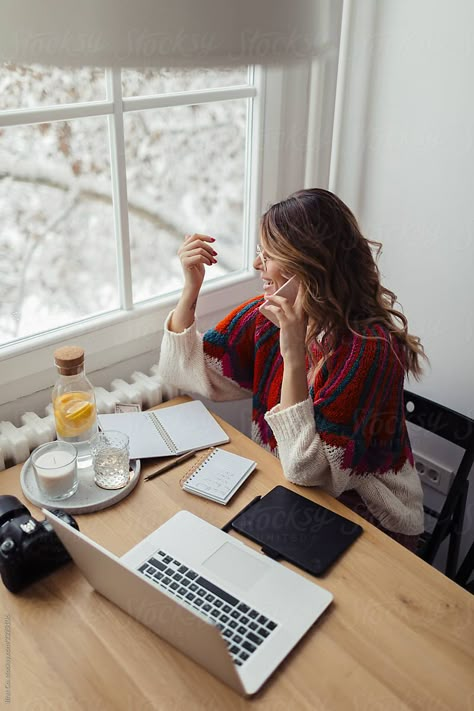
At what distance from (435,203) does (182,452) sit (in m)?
0.95

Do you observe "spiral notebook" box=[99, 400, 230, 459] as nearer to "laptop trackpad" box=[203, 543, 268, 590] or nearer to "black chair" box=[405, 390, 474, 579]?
"laptop trackpad" box=[203, 543, 268, 590]

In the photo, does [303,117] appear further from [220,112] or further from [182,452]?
[182,452]

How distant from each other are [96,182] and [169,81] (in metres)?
0.32

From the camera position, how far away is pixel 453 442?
4.94 feet

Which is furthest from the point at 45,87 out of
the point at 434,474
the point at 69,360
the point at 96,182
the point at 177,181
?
the point at 434,474

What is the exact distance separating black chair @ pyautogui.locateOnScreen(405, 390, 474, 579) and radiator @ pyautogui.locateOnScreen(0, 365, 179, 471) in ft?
2.00

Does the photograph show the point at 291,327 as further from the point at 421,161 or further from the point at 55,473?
the point at 421,161

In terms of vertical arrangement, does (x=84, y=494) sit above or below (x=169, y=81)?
below

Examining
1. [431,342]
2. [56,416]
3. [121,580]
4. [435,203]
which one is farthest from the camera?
[431,342]

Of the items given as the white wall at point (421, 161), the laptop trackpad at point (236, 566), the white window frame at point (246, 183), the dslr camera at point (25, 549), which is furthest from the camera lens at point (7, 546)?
the white wall at point (421, 161)

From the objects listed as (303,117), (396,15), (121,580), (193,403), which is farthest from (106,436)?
(396,15)


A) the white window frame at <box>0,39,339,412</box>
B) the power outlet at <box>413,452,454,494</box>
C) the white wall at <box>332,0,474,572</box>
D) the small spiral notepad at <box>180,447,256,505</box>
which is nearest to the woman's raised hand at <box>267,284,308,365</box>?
the small spiral notepad at <box>180,447,256,505</box>

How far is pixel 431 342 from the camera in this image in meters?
1.82

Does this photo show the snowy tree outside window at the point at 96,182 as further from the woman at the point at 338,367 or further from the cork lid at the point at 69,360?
the woman at the point at 338,367
